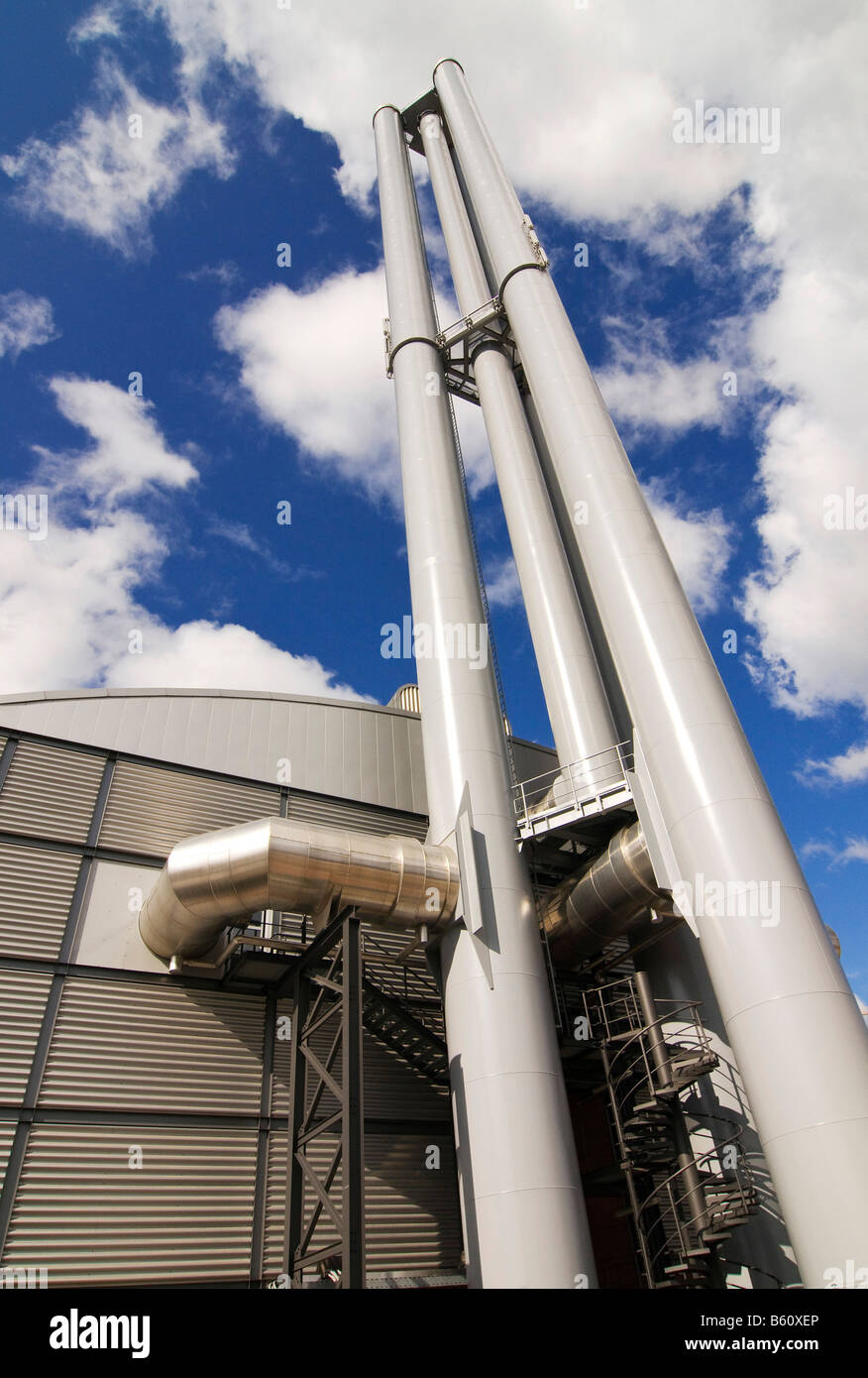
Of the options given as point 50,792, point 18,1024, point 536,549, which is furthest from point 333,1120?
point 536,549

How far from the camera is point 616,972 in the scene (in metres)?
19.8

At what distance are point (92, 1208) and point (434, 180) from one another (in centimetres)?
3541

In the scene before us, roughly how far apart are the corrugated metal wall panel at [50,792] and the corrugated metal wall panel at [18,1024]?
3.07 metres

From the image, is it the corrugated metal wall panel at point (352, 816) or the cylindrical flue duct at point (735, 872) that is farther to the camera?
the corrugated metal wall panel at point (352, 816)

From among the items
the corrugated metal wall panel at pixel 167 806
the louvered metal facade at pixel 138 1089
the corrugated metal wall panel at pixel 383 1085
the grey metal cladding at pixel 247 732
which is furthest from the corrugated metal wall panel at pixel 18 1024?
the grey metal cladding at pixel 247 732

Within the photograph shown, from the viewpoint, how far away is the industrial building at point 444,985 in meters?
11.9

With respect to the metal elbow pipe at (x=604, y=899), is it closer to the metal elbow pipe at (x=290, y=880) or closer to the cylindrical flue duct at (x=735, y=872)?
the cylindrical flue duct at (x=735, y=872)

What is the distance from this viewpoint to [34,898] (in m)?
15.3

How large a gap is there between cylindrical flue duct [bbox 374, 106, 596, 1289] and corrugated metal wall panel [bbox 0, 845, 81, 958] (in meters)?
7.66

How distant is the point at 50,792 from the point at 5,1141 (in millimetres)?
6808
